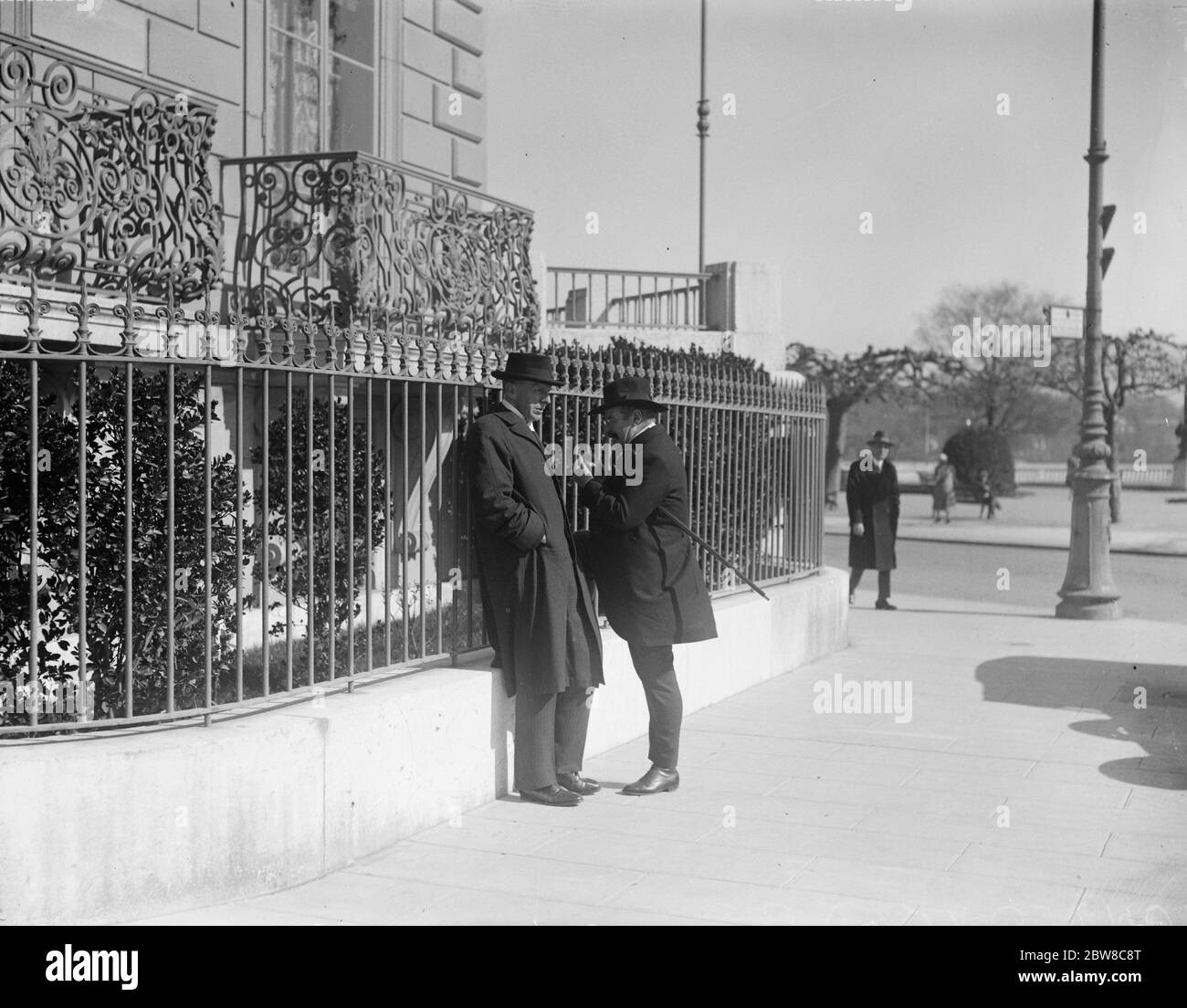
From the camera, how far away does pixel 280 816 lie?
17.8 feet

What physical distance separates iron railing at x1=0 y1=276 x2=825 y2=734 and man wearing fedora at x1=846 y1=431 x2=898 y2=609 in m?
7.01

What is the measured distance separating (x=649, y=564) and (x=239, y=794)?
2.47 meters

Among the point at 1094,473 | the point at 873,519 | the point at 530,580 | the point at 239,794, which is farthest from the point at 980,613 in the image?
the point at 239,794

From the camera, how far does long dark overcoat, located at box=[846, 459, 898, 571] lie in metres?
15.8

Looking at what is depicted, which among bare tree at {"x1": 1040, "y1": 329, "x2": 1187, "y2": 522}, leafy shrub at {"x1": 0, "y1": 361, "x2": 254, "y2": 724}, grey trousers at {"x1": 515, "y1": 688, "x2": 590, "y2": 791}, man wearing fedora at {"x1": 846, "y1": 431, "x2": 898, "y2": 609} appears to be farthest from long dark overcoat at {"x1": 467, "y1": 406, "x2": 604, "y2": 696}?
bare tree at {"x1": 1040, "y1": 329, "x2": 1187, "y2": 522}

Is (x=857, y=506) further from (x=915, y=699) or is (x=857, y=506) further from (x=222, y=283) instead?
(x=222, y=283)

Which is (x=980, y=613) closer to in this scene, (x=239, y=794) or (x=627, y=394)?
(x=627, y=394)

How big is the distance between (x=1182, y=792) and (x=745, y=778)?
7.01 ft

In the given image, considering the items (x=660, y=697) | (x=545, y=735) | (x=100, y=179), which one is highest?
(x=100, y=179)

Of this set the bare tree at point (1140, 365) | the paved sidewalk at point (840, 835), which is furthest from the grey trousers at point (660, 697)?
the bare tree at point (1140, 365)

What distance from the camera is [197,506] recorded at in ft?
21.1

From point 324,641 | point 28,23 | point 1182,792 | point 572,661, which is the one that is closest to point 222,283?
point 28,23

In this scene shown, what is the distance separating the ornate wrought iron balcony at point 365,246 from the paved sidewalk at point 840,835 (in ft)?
12.9

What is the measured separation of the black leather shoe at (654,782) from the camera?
702 cm
